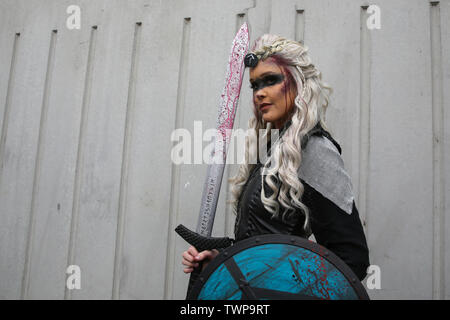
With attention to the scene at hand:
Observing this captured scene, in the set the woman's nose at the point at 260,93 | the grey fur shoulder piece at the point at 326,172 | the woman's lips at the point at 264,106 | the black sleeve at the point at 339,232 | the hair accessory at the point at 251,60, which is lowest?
the black sleeve at the point at 339,232

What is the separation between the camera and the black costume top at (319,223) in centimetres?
128

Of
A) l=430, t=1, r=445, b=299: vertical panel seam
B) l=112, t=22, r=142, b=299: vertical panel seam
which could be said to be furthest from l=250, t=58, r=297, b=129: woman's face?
l=112, t=22, r=142, b=299: vertical panel seam

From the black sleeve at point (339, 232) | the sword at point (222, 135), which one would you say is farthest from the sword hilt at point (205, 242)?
the black sleeve at point (339, 232)

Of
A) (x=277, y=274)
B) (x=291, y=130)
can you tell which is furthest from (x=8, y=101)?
(x=277, y=274)

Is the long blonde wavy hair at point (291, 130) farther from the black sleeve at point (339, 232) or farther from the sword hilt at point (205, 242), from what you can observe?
the sword hilt at point (205, 242)

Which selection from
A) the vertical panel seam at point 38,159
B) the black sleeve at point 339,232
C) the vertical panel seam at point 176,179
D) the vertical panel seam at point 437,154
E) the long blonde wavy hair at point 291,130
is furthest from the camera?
the vertical panel seam at point 38,159

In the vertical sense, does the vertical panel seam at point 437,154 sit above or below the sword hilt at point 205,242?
above

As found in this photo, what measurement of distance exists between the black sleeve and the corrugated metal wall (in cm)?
95

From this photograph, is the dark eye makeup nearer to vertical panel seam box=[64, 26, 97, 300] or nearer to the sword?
the sword

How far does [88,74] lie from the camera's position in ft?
9.66

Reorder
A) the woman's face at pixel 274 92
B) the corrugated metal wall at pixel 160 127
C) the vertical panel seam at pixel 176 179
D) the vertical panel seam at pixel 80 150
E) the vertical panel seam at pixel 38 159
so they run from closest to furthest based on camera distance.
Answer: the woman's face at pixel 274 92
the corrugated metal wall at pixel 160 127
the vertical panel seam at pixel 176 179
the vertical panel seam at pixel 80 150
the vertical panel seam at pixel 38 159

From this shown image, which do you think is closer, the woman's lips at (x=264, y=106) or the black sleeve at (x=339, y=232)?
the black sleeve at (x=339, y=232)

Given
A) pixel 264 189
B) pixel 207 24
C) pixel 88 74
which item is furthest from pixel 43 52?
pixel 264 189

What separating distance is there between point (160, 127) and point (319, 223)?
1618 millimetres
